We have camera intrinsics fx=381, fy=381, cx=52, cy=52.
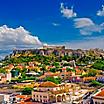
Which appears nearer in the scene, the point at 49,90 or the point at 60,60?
the point at 49,90

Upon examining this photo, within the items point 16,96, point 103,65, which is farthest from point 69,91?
point 103,65

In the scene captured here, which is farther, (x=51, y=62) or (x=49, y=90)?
(x=51, y=62)

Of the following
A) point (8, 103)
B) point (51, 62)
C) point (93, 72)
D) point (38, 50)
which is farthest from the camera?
point (38, 50)

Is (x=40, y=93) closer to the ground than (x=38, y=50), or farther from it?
closer to the ground

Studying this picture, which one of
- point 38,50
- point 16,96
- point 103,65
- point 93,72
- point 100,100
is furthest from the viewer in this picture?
point 38,50

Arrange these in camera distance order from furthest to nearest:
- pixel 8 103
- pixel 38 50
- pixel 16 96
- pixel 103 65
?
pixel 38 50 < pixel 103 65 < pixel 16 96 < pixel 8 103

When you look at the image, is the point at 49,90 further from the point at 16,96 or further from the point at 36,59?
the point at 36,59

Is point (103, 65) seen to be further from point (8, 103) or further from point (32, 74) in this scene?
point (8, 103)

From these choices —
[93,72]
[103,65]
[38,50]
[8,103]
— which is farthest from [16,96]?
[38,50]

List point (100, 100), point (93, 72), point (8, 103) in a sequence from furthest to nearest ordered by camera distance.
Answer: point (93, 72) → point (8, 103) → point (100, 100)
